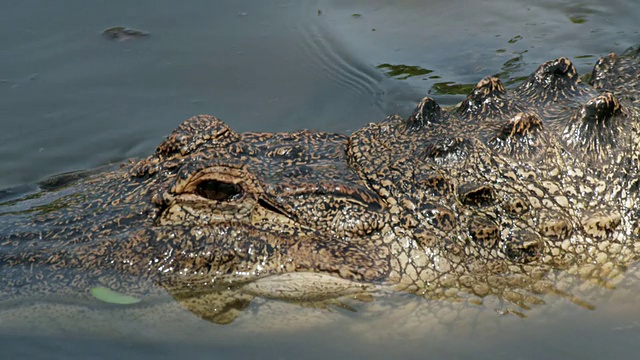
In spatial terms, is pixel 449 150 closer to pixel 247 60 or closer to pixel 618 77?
pixel 618 77

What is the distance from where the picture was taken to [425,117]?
221 inches

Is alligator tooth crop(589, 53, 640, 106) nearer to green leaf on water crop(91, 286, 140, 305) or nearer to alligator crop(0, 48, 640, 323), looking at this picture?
alligator crop(0, 48, 640, 323)

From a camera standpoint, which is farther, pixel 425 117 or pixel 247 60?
pixel 247 60

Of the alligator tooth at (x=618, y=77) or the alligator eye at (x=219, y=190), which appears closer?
the alligator eye at (x=219, y=190)

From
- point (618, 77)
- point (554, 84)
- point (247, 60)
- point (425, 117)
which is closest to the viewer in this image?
point (425, 117)

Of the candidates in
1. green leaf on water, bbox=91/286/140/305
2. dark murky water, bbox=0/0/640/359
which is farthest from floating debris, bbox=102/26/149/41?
green leaf on water, bbox=91/286/140/305

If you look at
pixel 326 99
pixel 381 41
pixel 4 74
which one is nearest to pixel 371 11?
pixel 381 41

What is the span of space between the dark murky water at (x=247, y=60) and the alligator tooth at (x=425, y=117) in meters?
2.53

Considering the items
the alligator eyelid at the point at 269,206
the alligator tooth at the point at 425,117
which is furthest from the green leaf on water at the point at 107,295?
the alligator tooth at the point at 425,117

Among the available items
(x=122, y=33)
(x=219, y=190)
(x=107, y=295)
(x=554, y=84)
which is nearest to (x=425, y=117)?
(x=554, y=84)

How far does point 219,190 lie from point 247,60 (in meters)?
4.25

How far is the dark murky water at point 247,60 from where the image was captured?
7984 mm

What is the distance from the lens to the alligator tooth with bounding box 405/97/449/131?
221 inches

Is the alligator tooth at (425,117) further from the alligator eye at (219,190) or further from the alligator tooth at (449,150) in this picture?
the alligator eye at (219,190)
